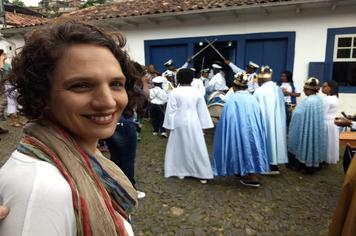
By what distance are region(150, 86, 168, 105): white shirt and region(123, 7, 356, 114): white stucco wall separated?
165cm

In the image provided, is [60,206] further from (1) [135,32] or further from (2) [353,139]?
(1) [135,32]

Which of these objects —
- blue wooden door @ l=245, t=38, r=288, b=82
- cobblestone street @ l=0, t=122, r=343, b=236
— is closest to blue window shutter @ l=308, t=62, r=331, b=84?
blue wooden door @ l=245, t=38, r=288, b=82

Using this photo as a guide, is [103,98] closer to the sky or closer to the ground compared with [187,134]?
closer to the sky

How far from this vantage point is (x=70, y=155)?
895 millimetres

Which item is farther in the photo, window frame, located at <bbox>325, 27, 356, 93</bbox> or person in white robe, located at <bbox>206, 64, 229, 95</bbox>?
person in white robe, located at <bbox>206, 64, 229, 95</bbox>

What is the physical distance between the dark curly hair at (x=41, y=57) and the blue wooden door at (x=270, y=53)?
27.3 ft

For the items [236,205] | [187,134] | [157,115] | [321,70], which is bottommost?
[236,205]

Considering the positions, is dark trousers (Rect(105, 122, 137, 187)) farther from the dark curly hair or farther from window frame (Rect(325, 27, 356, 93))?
window frame (Rect(325, 27, 356, 93))

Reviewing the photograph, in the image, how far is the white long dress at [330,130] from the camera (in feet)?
17.5

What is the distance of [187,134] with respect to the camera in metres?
4.82

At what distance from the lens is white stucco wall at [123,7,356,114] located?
303 inches

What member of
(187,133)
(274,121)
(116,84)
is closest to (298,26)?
(274,121)

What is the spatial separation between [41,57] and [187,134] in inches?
154

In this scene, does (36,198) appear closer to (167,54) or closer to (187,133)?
(187,133)
